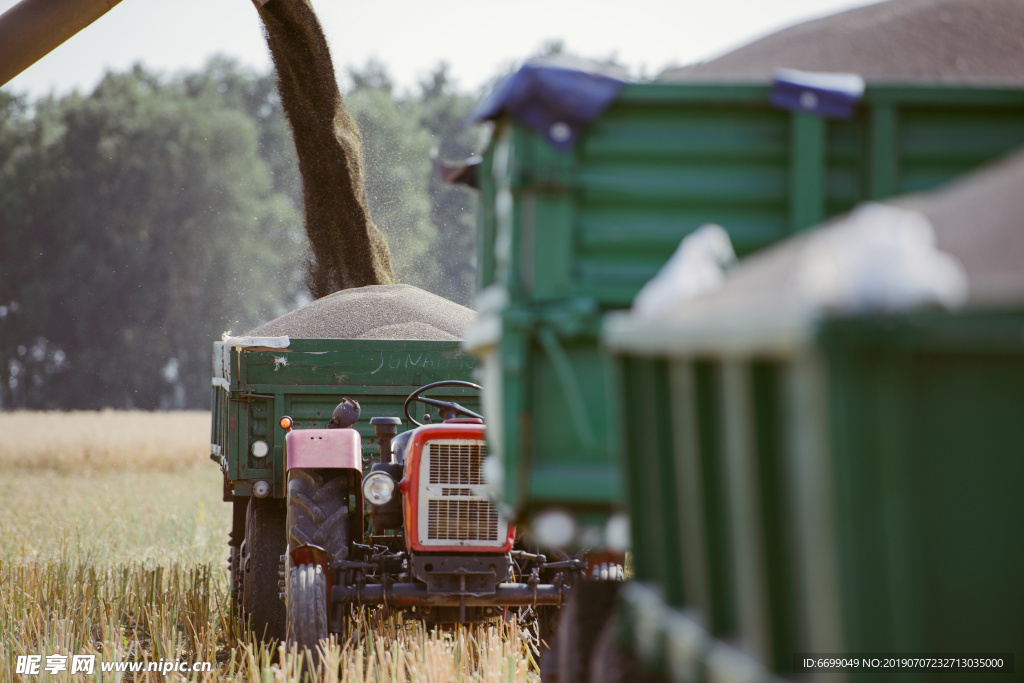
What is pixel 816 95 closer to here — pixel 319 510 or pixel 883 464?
pixel 883 464

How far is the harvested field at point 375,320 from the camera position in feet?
22.8

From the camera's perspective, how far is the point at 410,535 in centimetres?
474

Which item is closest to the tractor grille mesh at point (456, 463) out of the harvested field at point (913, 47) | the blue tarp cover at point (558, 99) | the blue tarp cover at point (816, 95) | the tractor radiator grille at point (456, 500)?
Result: the tractor radiator grille at point (456, 500)

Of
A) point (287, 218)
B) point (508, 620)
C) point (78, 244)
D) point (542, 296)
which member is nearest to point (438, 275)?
point (287, 218)

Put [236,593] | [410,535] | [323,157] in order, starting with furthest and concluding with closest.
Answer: [323,157]
[236,593]
[410,535]

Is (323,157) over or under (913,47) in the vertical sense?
over

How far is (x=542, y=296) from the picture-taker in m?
Answer: 2.67

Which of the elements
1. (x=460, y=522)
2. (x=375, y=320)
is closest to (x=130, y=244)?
(x=375, y=320)

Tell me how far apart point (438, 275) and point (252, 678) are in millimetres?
Answer: 28188

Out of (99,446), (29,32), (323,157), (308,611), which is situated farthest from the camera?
(99,446)

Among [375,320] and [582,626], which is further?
[375,320]

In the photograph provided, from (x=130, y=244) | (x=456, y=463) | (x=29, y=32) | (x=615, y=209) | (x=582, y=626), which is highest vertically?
(x=130, y=244)

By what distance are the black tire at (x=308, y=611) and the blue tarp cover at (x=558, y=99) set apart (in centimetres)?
256

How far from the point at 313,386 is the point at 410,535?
51.1 inches
